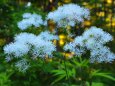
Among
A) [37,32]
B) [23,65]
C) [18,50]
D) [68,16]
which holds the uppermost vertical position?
[37,32]

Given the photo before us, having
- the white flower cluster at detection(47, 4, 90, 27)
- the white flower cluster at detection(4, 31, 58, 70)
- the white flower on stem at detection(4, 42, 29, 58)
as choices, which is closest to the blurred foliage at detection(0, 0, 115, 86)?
the white flower cluster at detection(47, 4, 90, 27)

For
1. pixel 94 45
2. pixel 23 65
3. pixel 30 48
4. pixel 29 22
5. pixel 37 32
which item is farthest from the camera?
pixel 37 32

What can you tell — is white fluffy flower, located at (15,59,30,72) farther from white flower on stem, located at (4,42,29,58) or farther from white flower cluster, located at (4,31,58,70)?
white flower on stem, located at (4,42,29,58)

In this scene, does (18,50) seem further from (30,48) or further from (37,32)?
(37,32)

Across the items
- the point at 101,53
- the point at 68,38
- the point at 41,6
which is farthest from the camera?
the point at 41,6

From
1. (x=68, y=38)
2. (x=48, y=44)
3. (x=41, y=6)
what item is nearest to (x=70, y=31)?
(x=68, y=38)

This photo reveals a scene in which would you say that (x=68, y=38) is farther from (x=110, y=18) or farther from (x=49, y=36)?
(x=110, y=18)

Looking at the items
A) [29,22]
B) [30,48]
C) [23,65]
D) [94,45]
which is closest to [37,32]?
[29,22]

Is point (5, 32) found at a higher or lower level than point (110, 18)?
lower
